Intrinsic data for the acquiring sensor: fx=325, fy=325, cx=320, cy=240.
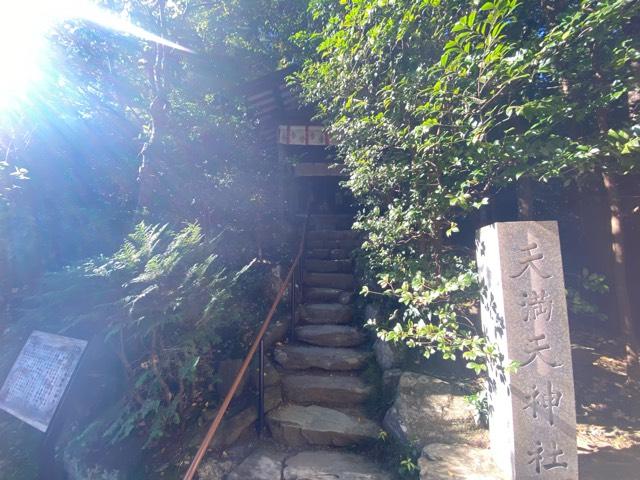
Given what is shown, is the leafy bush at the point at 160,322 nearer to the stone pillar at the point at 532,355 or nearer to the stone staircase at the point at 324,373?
the stone staircase at the point at 324,373

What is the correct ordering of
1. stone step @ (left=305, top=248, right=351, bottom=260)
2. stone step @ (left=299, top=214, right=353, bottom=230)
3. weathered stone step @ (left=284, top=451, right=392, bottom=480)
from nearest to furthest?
weathered stone step @ (left=284, top=451, right=392, bottom=480) → stone step @ (left=305, top=248, right=351, bottom=260) → stone step @ (left=299, top=214, right=353, bottom=230)

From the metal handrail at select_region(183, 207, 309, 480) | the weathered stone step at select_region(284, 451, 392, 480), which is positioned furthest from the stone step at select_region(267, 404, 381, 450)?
the metal handrail at select_region(183, 207, 309, 480)

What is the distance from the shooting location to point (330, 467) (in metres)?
2.80

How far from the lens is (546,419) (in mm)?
2322

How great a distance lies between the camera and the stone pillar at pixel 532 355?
2.30 m

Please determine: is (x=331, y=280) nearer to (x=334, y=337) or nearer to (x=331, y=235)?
(x=334, y=337)

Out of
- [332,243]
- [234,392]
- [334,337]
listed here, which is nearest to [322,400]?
[334,337]

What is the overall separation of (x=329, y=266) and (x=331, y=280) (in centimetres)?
49

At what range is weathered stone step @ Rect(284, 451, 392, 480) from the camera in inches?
106

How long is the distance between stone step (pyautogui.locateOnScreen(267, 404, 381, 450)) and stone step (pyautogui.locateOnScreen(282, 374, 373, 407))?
0.61ft

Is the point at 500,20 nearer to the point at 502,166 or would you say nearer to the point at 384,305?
the point at 502,166

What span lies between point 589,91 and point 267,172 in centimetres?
462

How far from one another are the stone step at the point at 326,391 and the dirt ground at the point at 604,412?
1.91m

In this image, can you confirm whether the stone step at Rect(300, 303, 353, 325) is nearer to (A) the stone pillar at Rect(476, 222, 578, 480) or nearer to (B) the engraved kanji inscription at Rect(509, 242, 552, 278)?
(A) the stone pillar at Rect(476, 222, 578, 480)
